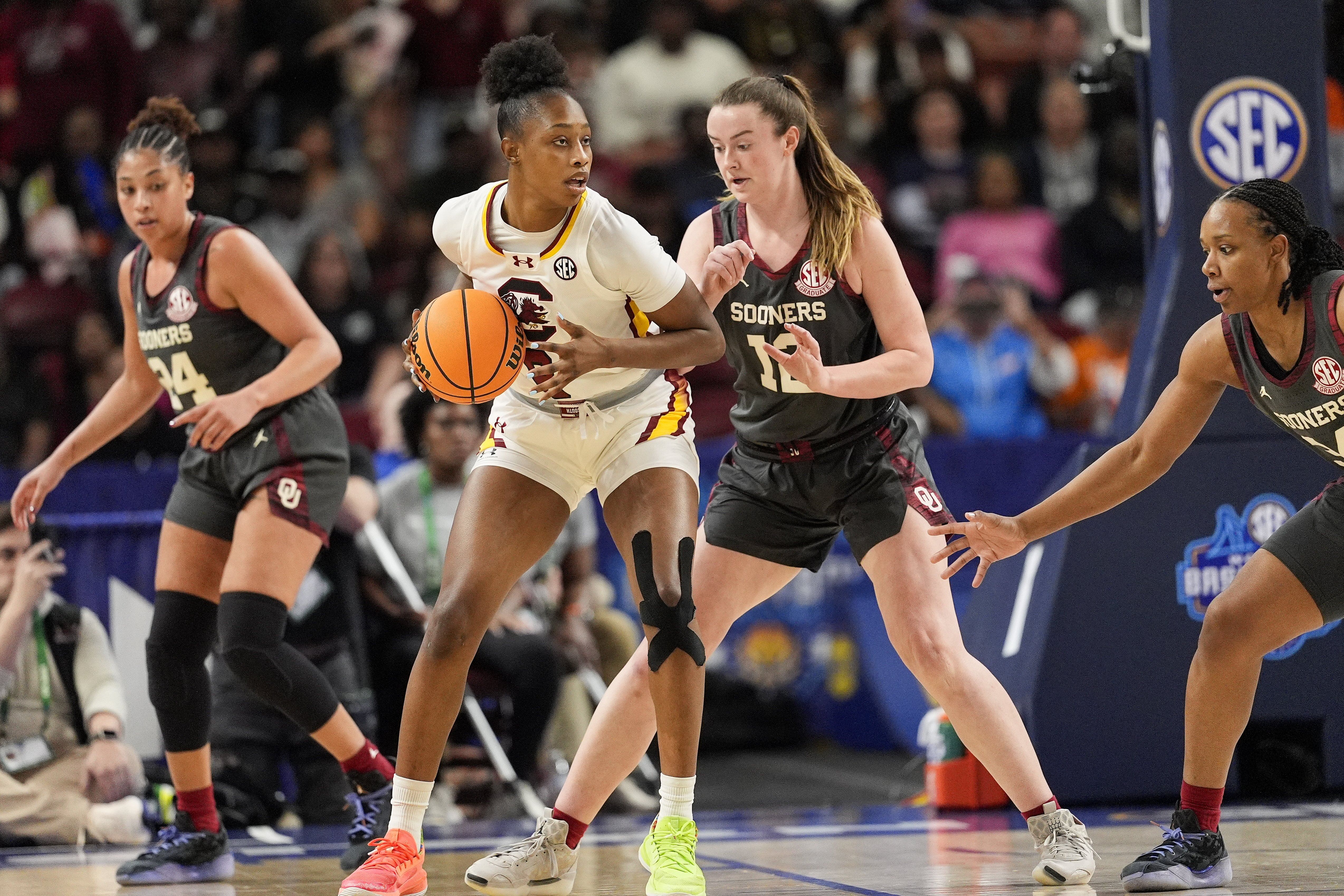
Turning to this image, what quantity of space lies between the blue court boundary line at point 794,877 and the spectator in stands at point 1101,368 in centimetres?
538

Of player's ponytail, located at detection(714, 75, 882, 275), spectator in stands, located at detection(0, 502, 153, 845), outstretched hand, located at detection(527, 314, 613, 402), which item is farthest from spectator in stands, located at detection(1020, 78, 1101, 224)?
outstretched hand, located at detection(527, 314, 613, 402)

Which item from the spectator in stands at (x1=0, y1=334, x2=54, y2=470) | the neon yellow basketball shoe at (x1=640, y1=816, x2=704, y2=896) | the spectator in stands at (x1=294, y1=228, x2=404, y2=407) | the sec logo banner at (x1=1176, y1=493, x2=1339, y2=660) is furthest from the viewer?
the spectator in stands at (x1=294, y1=228, x2=404, y2=407)

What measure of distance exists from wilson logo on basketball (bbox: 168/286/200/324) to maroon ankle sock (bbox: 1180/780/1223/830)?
10.8 feet

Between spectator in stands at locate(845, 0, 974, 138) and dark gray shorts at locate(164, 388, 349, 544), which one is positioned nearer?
dark gray shorts at locate(164, 388, 349, 544)

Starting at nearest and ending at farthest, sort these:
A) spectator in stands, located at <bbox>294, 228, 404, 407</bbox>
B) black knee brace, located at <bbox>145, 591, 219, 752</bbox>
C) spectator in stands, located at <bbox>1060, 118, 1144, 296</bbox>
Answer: black knee brace, located at <bbox>145, 591, 219, 752</bbox> → spectator in stands, located at <bbox>294, 228, 404, 407</bbox> → spectator in stands, located at <bbox>1060, 118, 1144, 296</bbox>

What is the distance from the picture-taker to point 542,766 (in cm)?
726

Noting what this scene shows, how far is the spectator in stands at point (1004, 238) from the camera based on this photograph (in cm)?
1086

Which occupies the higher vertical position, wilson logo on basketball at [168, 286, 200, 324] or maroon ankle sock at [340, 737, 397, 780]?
wilson logo on basketball at [168, 286, 200, 324]

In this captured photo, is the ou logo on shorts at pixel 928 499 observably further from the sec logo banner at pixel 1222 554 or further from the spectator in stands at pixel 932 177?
the spectator in stands at pixel 932 177

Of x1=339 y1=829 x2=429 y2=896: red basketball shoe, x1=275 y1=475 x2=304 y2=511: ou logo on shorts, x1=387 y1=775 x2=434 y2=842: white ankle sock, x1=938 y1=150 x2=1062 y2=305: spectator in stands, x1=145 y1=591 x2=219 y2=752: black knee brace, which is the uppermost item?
x1=938 y1=150 x2=1062 y2=305: spectator in stands

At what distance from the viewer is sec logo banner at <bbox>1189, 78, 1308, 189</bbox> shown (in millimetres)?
6387

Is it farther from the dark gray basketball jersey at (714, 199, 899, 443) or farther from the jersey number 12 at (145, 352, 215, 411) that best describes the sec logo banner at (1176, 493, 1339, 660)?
the jersey number 12 at (145, 352, 215, 411)

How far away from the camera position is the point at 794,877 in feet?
15.3

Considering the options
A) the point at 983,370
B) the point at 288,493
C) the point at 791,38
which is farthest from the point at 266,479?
the point at 791,38
